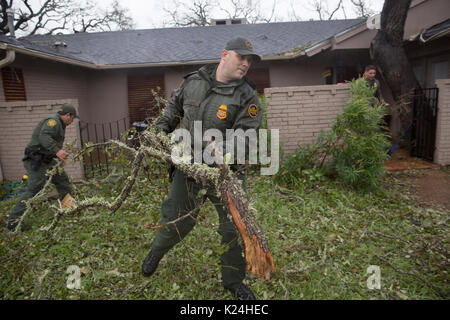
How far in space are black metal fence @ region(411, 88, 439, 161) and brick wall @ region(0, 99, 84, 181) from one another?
716 cm

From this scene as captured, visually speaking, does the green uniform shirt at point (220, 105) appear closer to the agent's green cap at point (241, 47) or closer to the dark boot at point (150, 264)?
the agent's green cap at point (241, 47)

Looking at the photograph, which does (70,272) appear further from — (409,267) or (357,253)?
(409,267)

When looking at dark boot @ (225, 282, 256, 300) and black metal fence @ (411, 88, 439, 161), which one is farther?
black metal fence @ (411, 88, 439, 161)

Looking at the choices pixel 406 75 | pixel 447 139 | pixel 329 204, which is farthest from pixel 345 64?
pixel 329 204

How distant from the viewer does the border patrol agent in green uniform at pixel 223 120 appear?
237 cm

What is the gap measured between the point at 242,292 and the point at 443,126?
572 cm

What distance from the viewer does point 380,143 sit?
15.1 ft

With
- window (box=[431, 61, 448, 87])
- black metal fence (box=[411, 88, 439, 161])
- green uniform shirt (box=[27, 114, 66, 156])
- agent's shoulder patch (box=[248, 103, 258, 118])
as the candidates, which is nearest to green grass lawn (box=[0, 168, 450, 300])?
green uniform shirt (box=[27, 114, 66, 156])

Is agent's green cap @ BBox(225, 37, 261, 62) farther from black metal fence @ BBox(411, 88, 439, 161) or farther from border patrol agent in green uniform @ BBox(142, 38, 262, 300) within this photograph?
black metal fence @ BBox(411, 88, 439, 161)

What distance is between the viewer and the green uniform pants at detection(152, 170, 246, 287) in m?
2.37

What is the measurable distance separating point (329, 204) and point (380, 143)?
1331 millimetres

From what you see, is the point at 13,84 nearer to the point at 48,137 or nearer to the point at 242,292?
the point at 48,137

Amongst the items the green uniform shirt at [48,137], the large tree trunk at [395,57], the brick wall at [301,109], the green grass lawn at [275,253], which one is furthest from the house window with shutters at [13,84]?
the large tree trunk at [395,57]

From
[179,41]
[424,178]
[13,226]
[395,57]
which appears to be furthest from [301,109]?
[179,41]
